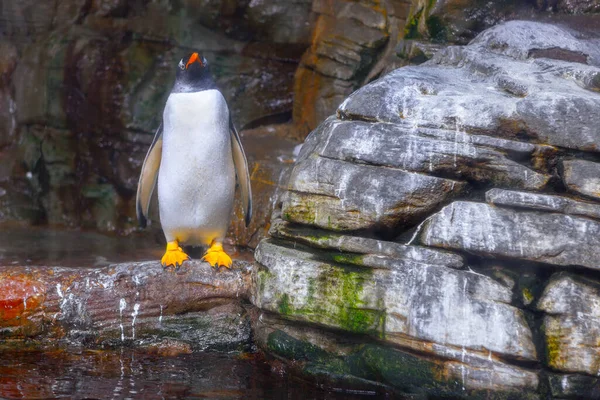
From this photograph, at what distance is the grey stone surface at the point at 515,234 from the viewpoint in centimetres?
361

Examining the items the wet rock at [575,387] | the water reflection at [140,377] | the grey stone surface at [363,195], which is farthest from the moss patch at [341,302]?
the wet rock at [575,387]

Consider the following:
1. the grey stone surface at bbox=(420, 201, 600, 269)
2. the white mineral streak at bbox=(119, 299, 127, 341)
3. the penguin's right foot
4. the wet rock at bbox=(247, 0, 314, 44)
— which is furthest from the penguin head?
the wet rock at bbox=(247, 0, 314, 44)

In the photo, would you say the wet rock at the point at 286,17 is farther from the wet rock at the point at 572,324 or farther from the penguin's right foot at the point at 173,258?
the wet rock at the point at 572,324

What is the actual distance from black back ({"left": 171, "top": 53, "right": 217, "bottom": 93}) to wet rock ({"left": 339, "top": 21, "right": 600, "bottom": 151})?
120 cm

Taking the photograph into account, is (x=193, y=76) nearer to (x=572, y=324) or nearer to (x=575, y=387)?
(x=572, y=324)

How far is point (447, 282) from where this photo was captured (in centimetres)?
371

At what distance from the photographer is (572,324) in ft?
11.6

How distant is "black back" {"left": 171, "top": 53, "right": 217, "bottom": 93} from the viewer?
16.3 ft

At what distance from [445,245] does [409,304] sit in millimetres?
362

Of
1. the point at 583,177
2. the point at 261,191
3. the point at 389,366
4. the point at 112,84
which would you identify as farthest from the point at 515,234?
the point at 112,84

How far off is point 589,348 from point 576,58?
2356 mm

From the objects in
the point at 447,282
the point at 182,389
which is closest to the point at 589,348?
the point at 447,282

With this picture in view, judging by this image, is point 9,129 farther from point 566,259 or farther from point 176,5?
point 566,259

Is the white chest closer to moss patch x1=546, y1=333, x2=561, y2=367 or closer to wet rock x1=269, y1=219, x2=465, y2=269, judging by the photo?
wet rock x1=269, y1=219, x2=465, y2=269
